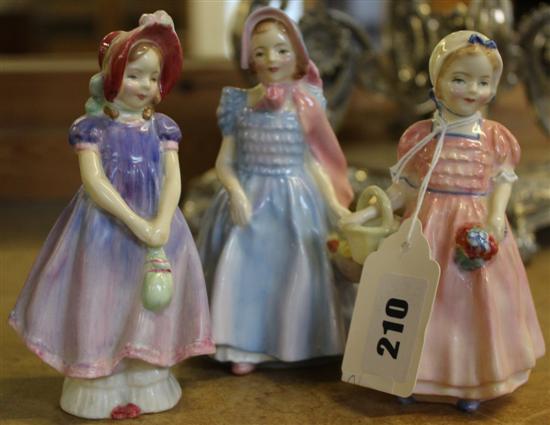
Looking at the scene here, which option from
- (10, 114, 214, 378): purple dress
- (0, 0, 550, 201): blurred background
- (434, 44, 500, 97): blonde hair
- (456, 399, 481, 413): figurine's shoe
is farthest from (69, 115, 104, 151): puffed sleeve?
(0, 0, 550, 201): blurred background

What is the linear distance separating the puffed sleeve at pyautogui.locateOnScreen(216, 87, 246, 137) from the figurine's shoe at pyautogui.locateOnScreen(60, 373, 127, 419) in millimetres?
415

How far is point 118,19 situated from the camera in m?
4.15

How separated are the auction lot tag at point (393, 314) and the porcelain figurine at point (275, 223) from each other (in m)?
0.14

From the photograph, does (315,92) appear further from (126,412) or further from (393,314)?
(126,412)

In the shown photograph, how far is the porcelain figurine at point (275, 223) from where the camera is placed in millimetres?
1435

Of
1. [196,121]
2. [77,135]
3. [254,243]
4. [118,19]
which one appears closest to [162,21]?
[77,135]

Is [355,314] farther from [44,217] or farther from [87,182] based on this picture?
[44,217]

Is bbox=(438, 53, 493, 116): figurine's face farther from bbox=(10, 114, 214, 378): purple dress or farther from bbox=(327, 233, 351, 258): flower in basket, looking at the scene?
bbox=(10, 114, 214, 378): purple dress

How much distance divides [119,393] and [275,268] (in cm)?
31

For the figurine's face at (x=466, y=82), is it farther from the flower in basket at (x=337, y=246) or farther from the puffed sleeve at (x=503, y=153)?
the flower in basket at (x=337, y=246)

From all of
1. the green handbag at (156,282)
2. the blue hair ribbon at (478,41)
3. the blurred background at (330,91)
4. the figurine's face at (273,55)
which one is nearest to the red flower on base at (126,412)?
the green handbag at (156,282)

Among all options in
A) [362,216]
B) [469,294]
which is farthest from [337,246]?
[469,294]

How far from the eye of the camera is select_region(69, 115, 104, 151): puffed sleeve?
4.05 feet

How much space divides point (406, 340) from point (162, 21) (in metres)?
0.51
